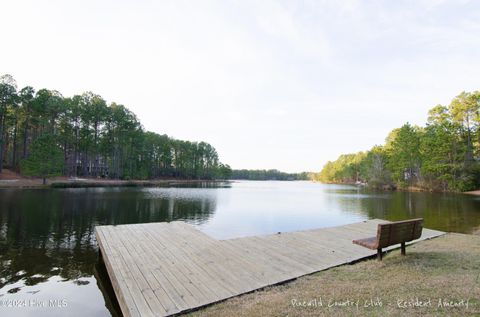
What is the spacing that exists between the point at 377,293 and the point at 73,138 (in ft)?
204

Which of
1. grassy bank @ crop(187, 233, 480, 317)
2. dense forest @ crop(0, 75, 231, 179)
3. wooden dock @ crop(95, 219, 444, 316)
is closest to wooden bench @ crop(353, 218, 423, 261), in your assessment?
grassy bank @ crop(187, 233, 480, 317)

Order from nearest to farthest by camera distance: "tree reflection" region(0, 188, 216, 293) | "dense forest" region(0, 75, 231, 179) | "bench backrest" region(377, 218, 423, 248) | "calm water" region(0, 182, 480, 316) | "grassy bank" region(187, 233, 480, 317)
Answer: "grassy bank" region(187, 233, 480, 317) → "calm water" region(0, 182, 480, 316) → "bench backrest" region(377, 218, 423, 248) → "tree reflection" region(0, 188, 216, 293) → "dense forest" region(0, 75, 231, 179)

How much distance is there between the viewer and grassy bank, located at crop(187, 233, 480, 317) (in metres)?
3.52

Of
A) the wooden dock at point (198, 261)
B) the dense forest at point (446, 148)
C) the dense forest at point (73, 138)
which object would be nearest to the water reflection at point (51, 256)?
the wooden dock at point (198, 261)

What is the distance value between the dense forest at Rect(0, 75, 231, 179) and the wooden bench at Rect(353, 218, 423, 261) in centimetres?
4530

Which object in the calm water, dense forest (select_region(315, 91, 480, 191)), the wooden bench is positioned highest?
dense forest (select_region(315, 91, 480, 191))

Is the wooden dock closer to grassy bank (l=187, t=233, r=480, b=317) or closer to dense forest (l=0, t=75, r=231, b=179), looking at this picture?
grassy bank (l=187, t=233, r=480, b=317)

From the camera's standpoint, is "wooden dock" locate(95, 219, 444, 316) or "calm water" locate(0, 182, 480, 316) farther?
"calm water" locate(0, 182, 480, 316)

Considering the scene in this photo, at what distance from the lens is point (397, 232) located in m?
5.92

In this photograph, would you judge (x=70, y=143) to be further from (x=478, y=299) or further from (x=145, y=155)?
(x=478, y=299)

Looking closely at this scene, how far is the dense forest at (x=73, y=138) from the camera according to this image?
1602 inches

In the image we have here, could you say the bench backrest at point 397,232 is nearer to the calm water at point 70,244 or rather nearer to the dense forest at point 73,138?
the calm water at point 70,244

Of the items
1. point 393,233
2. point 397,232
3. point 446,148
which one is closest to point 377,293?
point 393,233

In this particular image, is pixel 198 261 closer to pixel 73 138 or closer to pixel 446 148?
pixel 446 148
